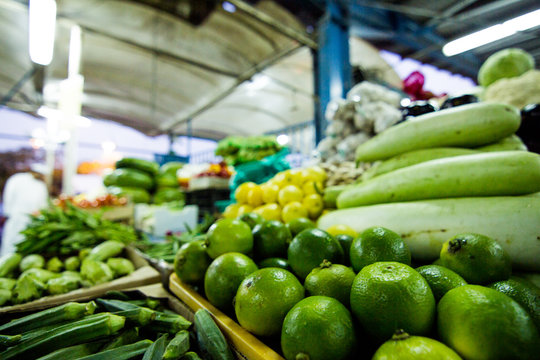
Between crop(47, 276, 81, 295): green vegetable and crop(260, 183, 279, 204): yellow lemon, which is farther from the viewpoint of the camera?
crop(260, 183, 279, 204): yellow lemon

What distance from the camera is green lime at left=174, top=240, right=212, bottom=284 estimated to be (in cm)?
124

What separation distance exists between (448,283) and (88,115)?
14951 millimetres

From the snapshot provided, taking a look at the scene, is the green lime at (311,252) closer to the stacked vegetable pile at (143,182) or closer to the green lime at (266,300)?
the green lime at (266,300)

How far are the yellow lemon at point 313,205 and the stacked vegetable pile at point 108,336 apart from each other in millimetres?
1147

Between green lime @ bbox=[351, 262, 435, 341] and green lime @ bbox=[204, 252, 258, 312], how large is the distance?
47 centimetres

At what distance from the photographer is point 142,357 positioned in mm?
890

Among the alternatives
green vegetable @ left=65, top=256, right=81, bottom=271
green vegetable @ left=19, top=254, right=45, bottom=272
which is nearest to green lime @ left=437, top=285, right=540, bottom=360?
green vegetable @ left=65, top=256, right=81, bottom=271

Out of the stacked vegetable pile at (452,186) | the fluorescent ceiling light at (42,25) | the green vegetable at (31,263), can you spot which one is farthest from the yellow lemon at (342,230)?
the fluorescent ceiling light at (42,25)

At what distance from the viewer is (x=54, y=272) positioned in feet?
6.36

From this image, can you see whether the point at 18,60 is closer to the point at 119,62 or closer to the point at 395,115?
the point at 119,62

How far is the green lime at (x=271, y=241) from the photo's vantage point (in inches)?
48.9

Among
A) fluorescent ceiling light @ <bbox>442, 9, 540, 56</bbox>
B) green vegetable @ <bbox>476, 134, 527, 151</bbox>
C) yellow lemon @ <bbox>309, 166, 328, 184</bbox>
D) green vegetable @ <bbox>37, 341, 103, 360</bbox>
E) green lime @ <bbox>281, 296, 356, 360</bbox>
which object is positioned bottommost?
green vegetable @ <bbox>37, 341, 103, 360</bbox>

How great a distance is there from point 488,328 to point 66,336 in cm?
126

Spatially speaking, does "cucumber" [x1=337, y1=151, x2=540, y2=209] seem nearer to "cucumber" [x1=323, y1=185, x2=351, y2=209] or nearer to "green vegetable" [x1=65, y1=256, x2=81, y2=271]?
"cucumber" [x1=323, y1=185, x2=351, y2=209]
